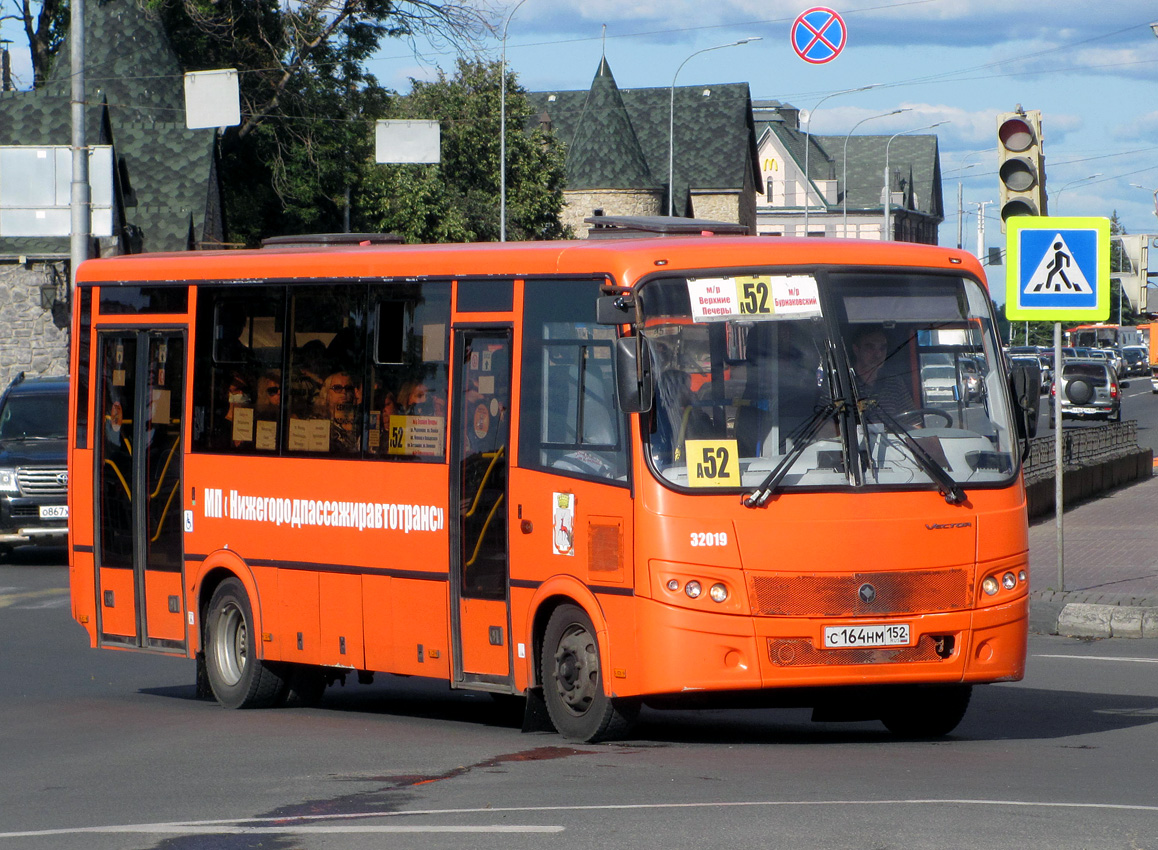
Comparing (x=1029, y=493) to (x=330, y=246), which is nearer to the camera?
(x=330, y=246)

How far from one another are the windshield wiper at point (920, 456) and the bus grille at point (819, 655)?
2.54 ft

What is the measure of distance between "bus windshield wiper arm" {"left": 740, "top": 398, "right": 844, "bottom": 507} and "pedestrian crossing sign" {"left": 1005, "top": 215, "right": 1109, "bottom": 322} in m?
7.39

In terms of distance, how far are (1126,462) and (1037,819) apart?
2652cm

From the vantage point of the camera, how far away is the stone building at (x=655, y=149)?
97.0m

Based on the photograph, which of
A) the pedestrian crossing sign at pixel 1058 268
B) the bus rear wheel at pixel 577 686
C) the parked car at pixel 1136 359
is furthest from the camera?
the parked car at pixel 1136 359

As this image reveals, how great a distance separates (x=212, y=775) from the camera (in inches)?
340

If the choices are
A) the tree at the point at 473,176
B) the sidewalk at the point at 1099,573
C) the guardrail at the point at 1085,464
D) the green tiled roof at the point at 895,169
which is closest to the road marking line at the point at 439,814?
the sidewalk at the point at 1099,573

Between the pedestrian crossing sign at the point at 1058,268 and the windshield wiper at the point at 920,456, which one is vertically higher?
the pedestrian crossing sign at the point at 1058,268

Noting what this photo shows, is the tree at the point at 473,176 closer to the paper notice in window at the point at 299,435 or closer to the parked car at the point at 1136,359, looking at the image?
the parked car at the point at 1136,359

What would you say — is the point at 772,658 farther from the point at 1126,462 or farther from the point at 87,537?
the point at 1126,462

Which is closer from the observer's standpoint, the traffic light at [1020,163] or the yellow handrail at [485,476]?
the yellow handrail at [485,476]

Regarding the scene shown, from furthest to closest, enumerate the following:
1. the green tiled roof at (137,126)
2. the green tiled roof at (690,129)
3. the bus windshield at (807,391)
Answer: the green tiled roof at (690,129)
the green tiled roof at (137,126)
the bus windshield at (807,391)

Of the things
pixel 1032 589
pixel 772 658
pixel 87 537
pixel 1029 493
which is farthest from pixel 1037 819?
pixel 1029 493

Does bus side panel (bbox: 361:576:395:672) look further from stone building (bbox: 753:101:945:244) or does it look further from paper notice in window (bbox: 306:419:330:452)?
stone building (bbox: 753:101:945:244)
